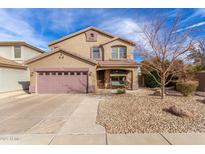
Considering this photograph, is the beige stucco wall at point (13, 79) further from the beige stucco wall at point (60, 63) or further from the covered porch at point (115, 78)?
the covered porch at point (115, 78)

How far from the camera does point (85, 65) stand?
578 inches

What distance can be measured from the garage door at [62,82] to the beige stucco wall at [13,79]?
13.5 feet

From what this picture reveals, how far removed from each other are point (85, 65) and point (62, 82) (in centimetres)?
282

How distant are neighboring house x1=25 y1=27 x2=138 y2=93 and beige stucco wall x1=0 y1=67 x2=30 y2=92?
3.41 metres

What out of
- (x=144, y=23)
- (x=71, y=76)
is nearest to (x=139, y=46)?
(x=144, y=23)

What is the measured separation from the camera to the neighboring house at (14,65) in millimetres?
15734

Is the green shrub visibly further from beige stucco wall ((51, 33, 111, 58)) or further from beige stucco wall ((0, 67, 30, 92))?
beige stucco wall ((0, 67, 30, 92))

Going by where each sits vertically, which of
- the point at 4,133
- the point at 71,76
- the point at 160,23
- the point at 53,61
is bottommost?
the point at 4,133

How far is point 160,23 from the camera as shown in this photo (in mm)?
9945

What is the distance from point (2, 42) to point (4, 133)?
19691 mm

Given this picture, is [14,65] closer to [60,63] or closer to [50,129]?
[60,63]

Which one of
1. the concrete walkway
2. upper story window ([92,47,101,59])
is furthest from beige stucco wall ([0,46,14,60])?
the concrete walkway
